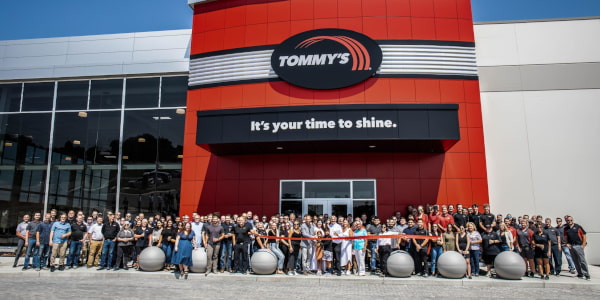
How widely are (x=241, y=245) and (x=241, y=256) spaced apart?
34 centimetres

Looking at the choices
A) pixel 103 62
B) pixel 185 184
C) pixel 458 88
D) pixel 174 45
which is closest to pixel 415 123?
pixel 458 88

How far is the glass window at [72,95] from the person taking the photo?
19.6m

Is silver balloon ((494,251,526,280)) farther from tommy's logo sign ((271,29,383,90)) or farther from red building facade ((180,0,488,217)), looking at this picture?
tommy's logo sign ((271,29,383,90))

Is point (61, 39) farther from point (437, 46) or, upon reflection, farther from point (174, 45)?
point (437, 46)

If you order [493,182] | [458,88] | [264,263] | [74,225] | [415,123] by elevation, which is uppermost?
[458,88]

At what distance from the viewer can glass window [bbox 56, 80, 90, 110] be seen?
773 inches

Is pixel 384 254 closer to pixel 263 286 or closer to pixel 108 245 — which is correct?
pixel 263 286

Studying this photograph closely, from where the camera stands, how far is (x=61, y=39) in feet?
66.8

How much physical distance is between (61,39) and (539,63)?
76.6ft

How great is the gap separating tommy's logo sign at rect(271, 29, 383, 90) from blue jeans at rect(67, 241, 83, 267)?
991 cm

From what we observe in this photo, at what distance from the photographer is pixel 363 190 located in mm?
16172

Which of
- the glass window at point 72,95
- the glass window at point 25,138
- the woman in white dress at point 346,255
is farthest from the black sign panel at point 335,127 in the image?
the glass window at point 25,138

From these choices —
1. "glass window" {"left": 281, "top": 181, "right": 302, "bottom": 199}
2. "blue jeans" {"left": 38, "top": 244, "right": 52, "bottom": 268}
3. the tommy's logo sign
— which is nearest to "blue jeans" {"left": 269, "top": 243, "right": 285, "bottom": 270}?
"glass window" {"left": 281, "top": 181, "right": 302, "bottom": 199}

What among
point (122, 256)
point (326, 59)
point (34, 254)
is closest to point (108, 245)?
point (122, 256)
